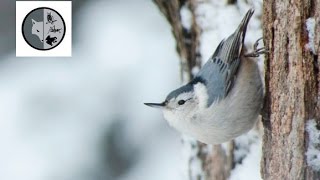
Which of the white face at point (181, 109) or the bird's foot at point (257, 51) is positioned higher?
the bird's foot at point (257, 51)

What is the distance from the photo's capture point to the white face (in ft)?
10.2

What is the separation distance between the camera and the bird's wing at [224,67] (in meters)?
3.02

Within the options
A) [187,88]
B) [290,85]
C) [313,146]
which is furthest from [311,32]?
[187,88]

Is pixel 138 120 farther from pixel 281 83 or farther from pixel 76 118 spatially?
pixel 281 83

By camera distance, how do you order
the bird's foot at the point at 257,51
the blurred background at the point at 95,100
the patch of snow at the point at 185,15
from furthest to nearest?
the blurred background at the point at 95,100
the patch of snow at the point at 185,15
the bird's foot at the point at 257,51

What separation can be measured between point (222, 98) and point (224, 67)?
5.2 inches

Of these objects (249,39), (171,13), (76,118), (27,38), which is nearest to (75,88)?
(76,118)

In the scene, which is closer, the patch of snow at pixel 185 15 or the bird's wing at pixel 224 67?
the bird's wing at pixel 224 67

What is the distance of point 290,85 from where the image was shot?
2658mm

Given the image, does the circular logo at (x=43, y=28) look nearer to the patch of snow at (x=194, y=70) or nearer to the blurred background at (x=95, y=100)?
the blurred background at (x=95, y=100)

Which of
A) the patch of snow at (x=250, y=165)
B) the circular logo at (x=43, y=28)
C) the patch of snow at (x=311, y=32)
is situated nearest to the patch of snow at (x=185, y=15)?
the patch of snow at (x=250, y=165)

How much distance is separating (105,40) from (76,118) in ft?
1.80

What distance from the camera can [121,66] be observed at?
5.16 meters

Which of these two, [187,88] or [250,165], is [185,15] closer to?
[187,88]
